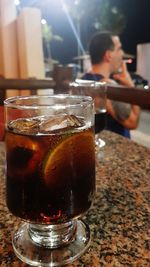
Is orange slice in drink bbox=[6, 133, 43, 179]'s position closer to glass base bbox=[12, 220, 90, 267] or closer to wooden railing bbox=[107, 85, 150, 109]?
glass base bbox=[12, 220, 90, 267]

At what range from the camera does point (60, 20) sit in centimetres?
2038

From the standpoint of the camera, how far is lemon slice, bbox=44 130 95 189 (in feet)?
1.63

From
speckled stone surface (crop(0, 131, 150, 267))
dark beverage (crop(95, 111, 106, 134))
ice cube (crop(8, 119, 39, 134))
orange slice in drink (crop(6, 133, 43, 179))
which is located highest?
ice cube (crop(8, 119, 39, 134))

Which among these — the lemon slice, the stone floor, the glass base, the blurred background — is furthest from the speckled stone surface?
the stone floor

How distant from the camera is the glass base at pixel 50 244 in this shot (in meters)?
0.51

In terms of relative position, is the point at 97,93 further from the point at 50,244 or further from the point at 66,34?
the point at 66,34

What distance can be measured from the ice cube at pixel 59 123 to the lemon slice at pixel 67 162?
0.02 m

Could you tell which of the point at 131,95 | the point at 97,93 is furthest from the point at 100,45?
the point at 97,93

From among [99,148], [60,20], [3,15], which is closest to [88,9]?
[60,20]

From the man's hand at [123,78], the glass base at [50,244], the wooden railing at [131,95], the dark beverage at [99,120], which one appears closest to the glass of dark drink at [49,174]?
the glass base at [50,244]

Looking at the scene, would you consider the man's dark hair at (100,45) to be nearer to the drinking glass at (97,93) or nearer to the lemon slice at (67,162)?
the drinking glass at (97,93)

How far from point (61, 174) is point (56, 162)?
0.02m

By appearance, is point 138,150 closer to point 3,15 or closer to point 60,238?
point 60,238

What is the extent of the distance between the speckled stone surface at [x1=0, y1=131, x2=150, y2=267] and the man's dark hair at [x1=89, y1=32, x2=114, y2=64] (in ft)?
6.25
